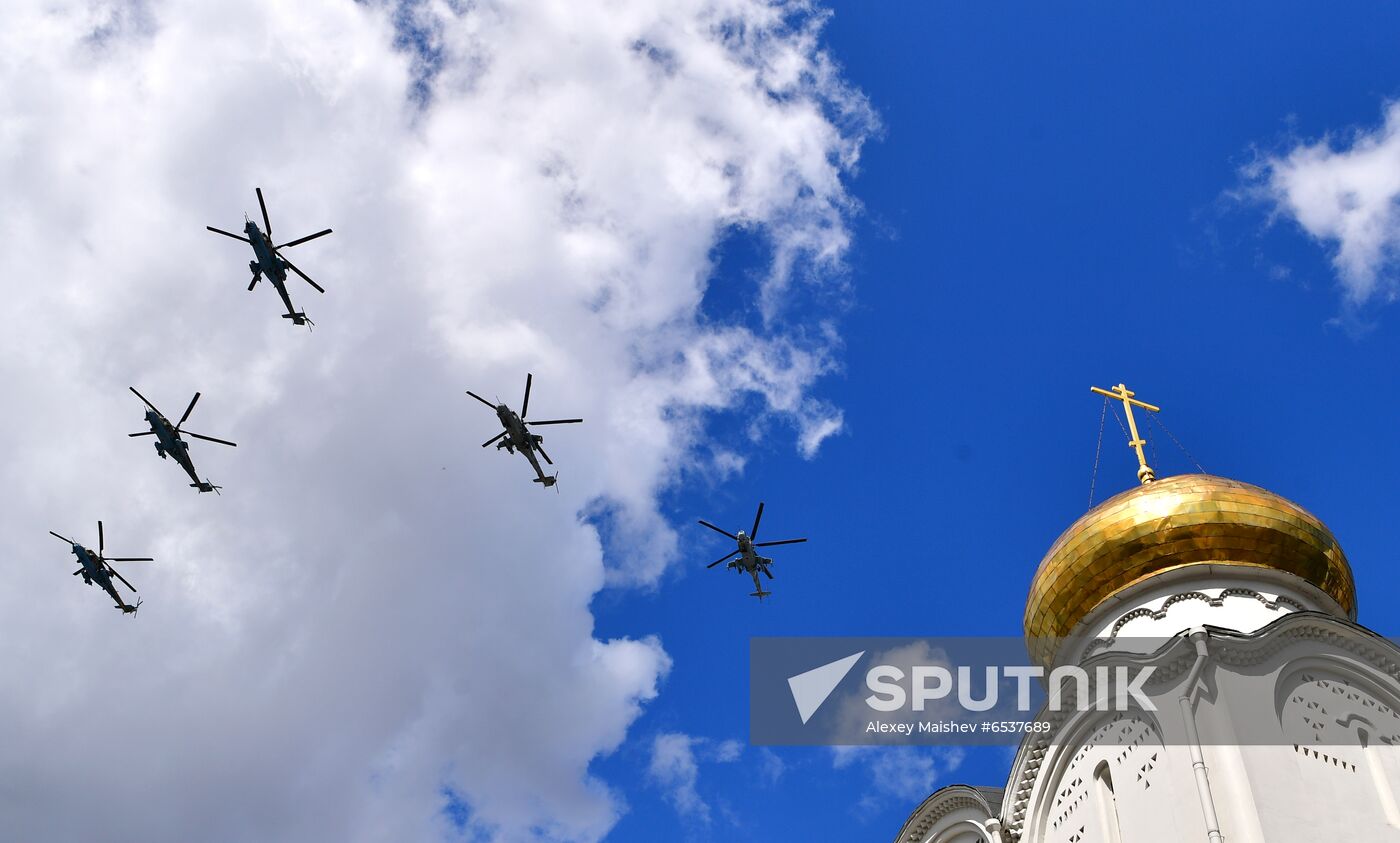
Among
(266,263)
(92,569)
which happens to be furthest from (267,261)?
(92,569)

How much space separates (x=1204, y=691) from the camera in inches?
543

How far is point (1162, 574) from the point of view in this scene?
624 inches

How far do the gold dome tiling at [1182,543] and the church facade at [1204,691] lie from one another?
0.02 meters

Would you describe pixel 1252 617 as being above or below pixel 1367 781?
above

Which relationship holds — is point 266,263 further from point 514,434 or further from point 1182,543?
point 1182,543

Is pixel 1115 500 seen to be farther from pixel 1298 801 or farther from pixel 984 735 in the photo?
pixel 1298 801

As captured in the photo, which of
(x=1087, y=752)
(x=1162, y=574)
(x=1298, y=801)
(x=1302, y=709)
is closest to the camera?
(x=1298, y=801)

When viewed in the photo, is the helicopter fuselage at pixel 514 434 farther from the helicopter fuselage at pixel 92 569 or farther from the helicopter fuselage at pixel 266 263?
the helicopter fuselage at pixel 92 569

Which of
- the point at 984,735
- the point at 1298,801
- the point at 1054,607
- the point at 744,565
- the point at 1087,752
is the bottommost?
the point at 1298,801

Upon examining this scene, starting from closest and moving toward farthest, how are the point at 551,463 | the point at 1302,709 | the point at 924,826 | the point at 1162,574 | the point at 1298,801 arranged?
the point at 1298,801 → the point at 1302,709 → the point at 1162,574 → the point at 924,826 → the point at 551,463

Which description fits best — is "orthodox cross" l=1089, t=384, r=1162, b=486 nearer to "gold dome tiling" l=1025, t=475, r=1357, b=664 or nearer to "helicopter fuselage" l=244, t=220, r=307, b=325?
"gold dome tiling" l=1025, t=475, r=1357, b=664

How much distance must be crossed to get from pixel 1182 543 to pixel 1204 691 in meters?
2.58

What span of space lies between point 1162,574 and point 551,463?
9.55m

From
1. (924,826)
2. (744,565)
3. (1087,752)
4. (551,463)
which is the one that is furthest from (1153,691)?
(551,463)
